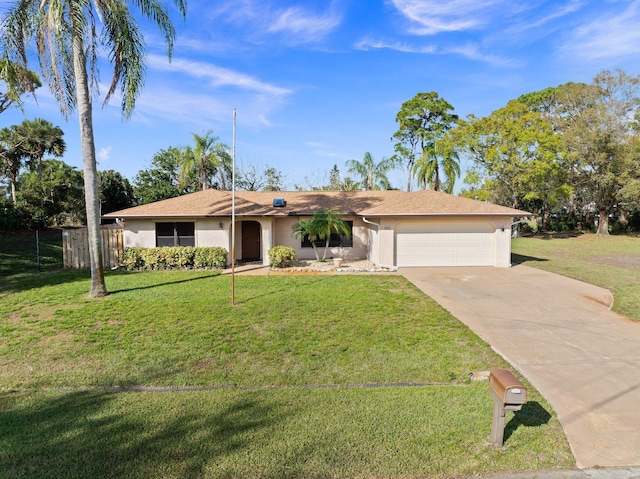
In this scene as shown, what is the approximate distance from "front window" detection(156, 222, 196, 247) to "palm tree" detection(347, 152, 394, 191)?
61.0ft

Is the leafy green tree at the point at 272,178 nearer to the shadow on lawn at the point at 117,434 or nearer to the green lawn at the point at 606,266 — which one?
the green lawn at the point at 606,266

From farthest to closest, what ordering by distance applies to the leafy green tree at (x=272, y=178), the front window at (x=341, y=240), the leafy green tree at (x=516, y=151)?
the leafy green tree at (x=272, y=178)
the leafy green tree at (x=516, y=151)
the front window at (x=341, y=240)

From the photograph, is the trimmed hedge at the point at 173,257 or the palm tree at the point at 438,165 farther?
the palm tree at the point at 438,165

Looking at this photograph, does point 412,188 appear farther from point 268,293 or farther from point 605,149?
point 268,293

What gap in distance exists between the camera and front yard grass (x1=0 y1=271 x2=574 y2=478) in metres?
3.35

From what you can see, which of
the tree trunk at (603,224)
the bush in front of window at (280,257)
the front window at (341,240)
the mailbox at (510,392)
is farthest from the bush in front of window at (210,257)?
the tree trunk at (603,224)

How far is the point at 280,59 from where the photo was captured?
652 inches

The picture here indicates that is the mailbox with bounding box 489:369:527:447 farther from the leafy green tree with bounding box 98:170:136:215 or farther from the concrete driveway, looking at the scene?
the leafy green tree with bounding box 98:170:136:215

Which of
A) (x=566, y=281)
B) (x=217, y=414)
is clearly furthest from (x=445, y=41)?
(x=217, y=414)

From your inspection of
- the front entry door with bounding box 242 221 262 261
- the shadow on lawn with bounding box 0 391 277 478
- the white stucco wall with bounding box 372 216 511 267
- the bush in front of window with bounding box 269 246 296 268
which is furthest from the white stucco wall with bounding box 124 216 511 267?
the shadow on lawn with bounding box 0 391 277 478

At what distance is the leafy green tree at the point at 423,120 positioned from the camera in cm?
3428

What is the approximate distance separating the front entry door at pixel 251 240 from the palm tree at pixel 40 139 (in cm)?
1894

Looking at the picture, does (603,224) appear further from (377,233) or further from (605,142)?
(377,233)

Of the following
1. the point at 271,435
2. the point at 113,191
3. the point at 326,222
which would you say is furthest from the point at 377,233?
the point at 113,191
